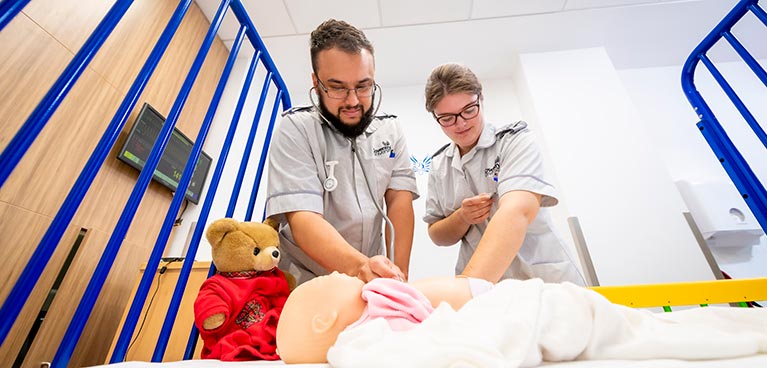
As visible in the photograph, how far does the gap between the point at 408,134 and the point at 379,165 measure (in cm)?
161

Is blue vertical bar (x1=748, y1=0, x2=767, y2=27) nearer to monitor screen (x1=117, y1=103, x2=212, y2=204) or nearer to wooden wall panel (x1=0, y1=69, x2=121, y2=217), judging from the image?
monitor screen (x1=117, y1=103, x2=212, y2=204)

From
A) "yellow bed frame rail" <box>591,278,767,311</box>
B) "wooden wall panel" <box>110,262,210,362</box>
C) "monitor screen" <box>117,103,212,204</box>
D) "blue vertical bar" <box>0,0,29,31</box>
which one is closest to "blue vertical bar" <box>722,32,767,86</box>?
"yellow bed frame rail" <box>591,278,767,311</box>

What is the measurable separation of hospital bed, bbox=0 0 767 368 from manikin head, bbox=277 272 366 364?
0.20ft

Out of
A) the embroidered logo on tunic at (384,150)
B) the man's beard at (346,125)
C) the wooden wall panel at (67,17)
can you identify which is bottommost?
the embroidered logo on tunic at (384,150)

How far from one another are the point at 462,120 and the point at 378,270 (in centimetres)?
76

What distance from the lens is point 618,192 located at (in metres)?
2.11

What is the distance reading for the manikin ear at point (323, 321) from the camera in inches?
17.7

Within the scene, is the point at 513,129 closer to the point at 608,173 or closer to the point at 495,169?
the point at 495,169

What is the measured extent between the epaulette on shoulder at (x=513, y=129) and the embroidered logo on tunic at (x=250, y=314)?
102cm

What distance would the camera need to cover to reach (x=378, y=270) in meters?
0.66

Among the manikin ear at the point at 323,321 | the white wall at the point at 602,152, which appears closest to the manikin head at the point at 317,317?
the manikin ear at the point at 323,321

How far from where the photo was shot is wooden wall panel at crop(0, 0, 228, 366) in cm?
134

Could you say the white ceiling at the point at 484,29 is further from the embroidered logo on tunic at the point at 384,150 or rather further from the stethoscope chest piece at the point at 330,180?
the stethoscope chest piece at the point at 330,180

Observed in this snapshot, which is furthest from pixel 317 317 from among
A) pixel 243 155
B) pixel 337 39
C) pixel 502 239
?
pixel 337 39
